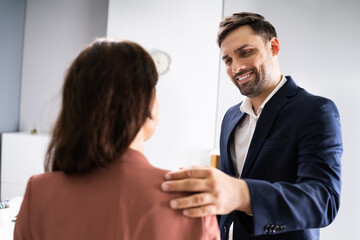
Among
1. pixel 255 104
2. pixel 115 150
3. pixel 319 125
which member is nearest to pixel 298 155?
pixel 319 125

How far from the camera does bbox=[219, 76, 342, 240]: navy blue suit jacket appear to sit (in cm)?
78

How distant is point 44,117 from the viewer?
173 inches

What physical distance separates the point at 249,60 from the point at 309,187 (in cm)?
74

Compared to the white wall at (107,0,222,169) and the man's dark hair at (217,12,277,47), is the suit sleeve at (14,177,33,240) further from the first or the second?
the white wall at (107,0,222,169)

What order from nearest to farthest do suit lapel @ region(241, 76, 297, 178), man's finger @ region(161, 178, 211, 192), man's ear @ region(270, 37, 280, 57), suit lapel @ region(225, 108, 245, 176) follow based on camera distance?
man's finger @ region(161, 178, 211, 192) < suit lapel @ region(241, 76, 297, 178) < suit lapel @ region(225, 108, 245, 176) < man's ear @ region(270, 37, 280, 57)

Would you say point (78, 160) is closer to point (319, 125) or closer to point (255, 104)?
point (319, 125)

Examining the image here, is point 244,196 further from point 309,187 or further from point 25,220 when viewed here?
point 25,220

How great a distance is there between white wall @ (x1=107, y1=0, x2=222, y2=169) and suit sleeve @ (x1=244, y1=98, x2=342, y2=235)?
8.41 feet

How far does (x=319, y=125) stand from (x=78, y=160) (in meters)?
0.82

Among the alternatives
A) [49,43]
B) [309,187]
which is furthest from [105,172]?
[49,43]

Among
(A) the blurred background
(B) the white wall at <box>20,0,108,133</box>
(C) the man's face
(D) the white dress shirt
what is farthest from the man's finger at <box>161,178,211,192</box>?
(B) the white wall at <box>20,0,108,133</box>

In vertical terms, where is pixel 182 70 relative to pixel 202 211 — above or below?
above

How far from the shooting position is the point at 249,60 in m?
1.42

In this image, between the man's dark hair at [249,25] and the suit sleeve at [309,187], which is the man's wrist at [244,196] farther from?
the man's dark hair at [249,25]
